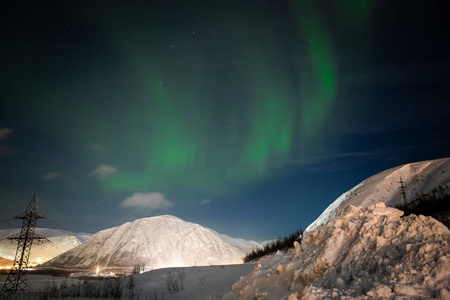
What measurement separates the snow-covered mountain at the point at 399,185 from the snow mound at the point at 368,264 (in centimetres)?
2177

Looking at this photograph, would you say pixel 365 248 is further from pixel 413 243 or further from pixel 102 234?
pixel 102 234

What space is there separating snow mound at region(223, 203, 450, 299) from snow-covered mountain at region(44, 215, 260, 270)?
329ft

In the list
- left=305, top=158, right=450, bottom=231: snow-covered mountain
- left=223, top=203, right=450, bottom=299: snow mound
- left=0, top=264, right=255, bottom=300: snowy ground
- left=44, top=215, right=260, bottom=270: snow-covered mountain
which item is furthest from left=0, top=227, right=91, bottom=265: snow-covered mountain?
left=223, top=203, right=450, bottom=299: snow mound

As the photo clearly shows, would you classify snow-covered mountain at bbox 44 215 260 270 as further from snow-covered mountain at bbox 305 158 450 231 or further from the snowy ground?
the snowy ground

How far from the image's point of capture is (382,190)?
30578 mm

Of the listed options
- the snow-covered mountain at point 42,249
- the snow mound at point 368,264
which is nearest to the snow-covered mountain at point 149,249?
the snow-covered mountain at point 42,249

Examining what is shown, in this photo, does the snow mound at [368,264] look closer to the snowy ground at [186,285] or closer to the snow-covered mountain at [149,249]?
the snowy ground at [186,285]

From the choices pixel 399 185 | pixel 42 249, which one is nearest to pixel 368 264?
pixel 399 185

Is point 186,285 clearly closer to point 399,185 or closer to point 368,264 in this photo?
point 368,264

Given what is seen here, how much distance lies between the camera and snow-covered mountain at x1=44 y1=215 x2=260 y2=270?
324 feet

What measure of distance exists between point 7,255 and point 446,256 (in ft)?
571

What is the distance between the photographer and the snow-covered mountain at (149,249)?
324ft

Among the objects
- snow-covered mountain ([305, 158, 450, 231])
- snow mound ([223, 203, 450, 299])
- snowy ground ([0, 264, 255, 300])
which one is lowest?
snowy ground ([0, 264, 255, 300])

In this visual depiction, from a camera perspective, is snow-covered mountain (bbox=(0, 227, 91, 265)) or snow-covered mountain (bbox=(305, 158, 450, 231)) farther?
snow-covered mountain (bbox=(0, 227, 91, 265))
